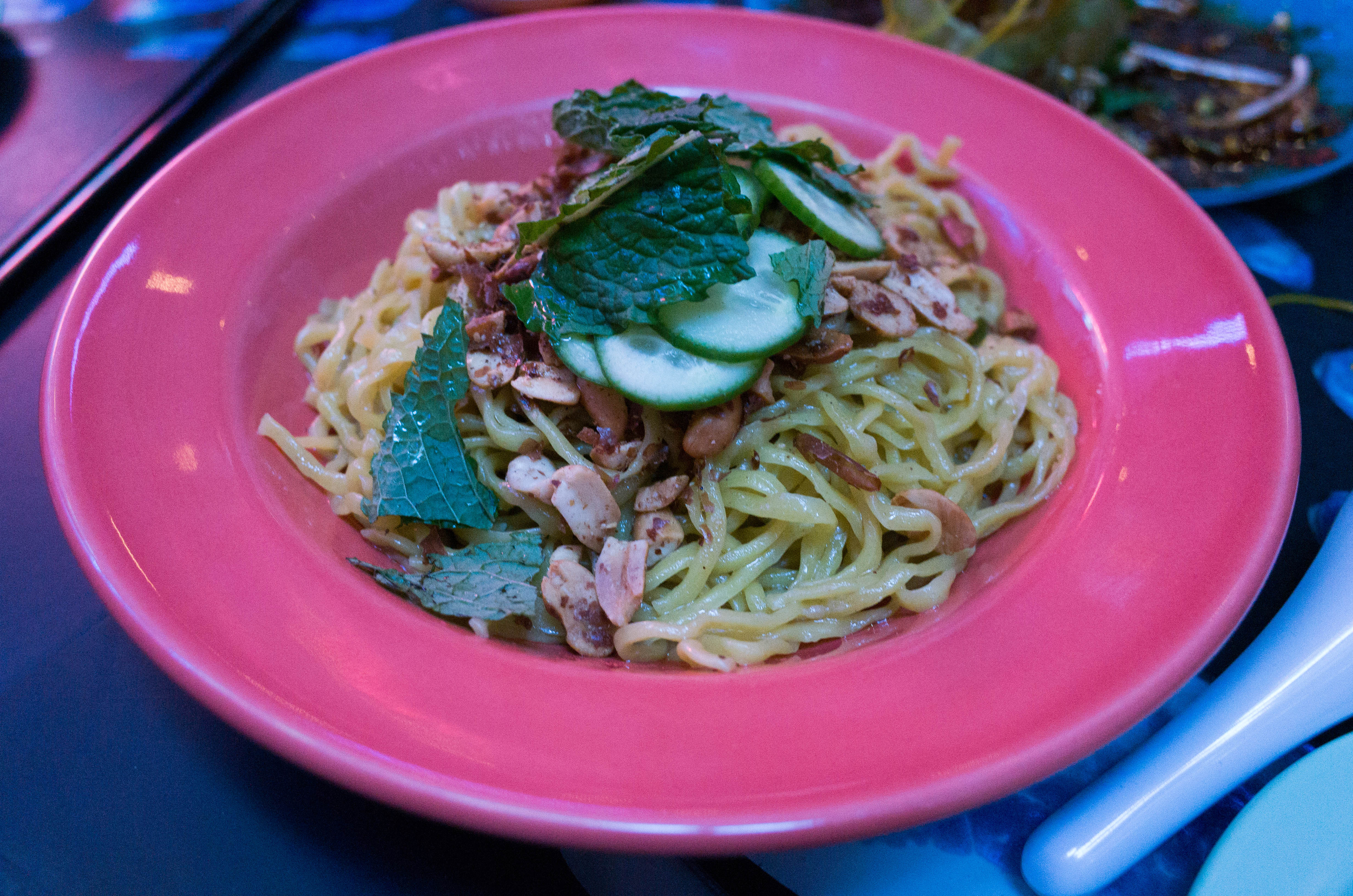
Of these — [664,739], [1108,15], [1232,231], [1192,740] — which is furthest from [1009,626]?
[1108,15]

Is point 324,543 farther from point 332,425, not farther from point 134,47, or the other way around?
point 134,47

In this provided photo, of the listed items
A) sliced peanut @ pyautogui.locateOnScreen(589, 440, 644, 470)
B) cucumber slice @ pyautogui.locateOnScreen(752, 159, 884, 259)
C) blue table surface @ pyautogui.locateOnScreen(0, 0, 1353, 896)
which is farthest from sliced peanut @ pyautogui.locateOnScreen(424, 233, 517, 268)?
blue table surface @ pyautogui.locateOnScreen(0, 0, 1353, 896)

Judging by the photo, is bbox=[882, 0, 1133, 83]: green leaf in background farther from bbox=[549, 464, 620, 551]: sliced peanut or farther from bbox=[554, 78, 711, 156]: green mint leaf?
bbox=[549, 464, 620, 551]: sliced peanut

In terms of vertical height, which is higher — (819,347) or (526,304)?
(526,304)

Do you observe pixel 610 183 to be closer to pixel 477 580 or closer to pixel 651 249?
pixel 651 249

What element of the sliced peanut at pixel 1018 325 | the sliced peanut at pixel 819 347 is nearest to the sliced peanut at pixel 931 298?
the sliced peanut at pixel 1018 325

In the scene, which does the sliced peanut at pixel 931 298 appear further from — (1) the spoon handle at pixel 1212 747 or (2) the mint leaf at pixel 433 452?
(2) the mint leaf at pixel 433 452

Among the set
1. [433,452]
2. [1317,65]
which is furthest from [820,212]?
[1317,65]
